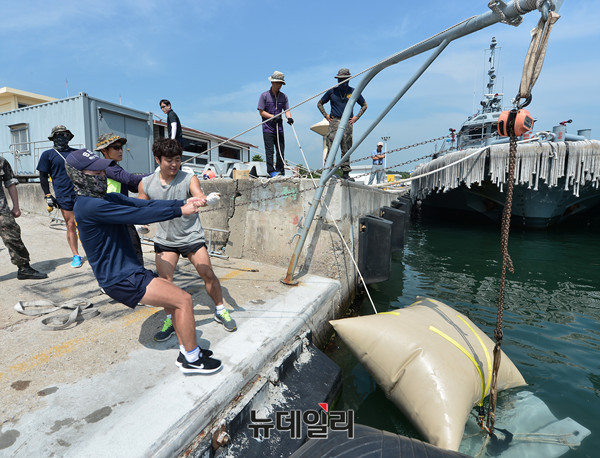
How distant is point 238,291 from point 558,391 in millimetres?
3453

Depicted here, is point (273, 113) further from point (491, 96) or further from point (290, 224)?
point (491, 96)

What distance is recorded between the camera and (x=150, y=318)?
121 inches

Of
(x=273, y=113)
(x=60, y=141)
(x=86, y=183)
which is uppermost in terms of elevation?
(x=273, y=113)

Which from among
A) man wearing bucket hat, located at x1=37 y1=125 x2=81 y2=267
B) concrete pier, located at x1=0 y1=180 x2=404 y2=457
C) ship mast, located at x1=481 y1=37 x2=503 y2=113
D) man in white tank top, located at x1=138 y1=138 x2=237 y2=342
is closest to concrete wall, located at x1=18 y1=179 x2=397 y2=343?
concrete pier, located at x1=0 y1=180 x2=404 y2=457

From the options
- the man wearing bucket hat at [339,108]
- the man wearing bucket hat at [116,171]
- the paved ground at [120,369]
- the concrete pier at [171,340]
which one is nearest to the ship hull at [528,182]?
the man wearing bucket hat at [339,108]

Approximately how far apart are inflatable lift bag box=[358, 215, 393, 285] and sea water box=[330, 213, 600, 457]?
69 cm

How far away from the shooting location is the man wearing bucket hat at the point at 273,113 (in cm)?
536

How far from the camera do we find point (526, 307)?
5.33m

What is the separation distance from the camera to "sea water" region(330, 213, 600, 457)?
2.96 metres

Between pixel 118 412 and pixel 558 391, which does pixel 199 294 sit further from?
pixel 558 391

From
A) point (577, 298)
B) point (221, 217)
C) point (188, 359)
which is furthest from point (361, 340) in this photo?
point (577, 298)

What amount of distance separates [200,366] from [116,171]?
244 centimetres

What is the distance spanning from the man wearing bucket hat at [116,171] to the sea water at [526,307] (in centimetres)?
260

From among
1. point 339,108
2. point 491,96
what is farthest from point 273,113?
point 491,96
